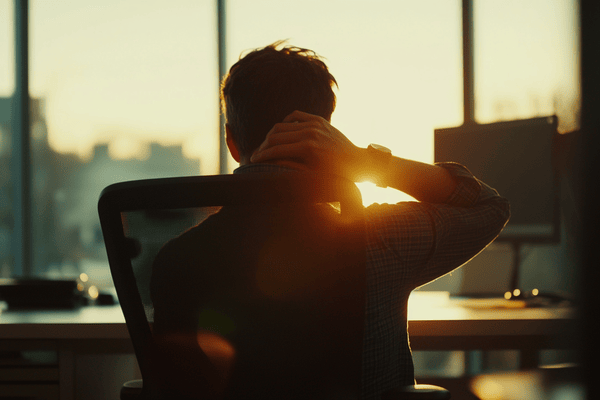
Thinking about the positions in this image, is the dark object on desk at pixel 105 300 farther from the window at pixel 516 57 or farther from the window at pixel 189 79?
the window at pixel 516 57

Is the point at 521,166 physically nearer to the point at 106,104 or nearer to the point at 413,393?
the point at 413,393

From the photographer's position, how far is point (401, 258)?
2.80ft

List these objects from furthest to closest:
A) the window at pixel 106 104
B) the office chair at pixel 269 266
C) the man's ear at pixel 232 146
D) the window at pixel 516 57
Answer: the window at pixel 106 104 < the window at pixel 516 57 < the man's ear at pixel 232 146 < the office chair at pixel 269 266

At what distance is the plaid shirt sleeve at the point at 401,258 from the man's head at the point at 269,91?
250 mm

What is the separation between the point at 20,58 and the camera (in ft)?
10.1

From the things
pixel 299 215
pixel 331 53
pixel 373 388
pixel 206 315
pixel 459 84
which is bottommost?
pixel 373 388

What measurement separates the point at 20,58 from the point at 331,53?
204 cm

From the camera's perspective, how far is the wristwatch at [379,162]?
992 millimetres

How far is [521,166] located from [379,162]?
3.65ft

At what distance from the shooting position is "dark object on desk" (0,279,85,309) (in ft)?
5.88

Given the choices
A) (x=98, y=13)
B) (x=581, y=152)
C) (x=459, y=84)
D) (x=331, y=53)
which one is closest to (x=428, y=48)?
(x=459, y=84)

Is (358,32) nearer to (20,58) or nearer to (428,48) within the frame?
(428,48)

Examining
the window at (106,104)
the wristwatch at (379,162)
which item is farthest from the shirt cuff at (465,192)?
the window at (106,104)

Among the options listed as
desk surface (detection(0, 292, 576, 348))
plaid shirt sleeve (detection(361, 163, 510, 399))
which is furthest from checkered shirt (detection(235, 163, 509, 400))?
desk surface (detection(0, 292, 576, 348))
